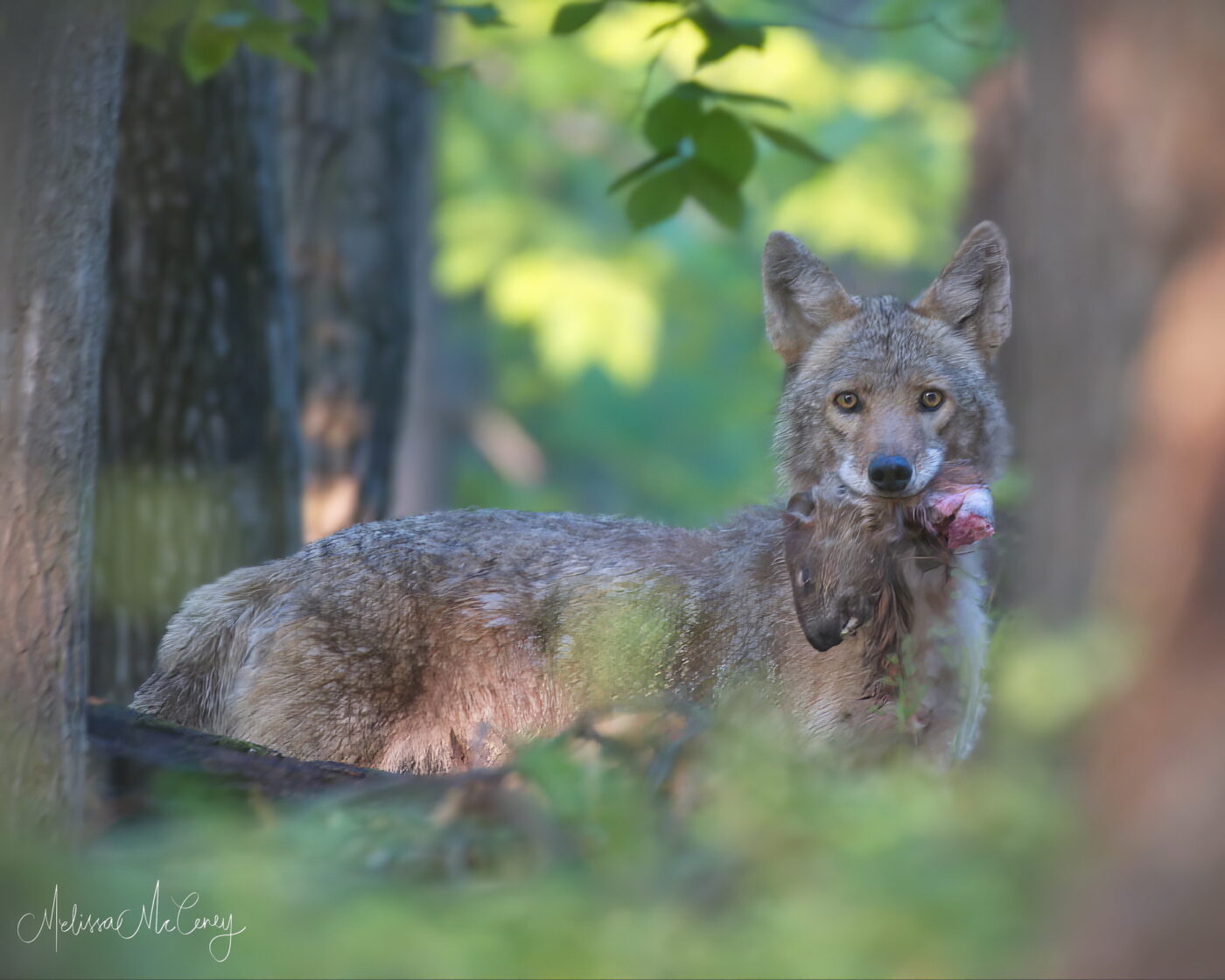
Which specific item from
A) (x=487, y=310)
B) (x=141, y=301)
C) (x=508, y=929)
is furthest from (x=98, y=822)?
(x=487, y=310)

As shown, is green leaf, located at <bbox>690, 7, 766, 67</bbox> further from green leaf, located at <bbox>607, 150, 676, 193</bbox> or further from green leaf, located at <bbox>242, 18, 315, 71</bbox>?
green leaf, located at <bbox>242, 18, 315, 71</bbox>

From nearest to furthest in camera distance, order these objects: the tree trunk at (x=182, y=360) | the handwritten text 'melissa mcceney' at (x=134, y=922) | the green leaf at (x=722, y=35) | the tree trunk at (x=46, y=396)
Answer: the handwritten text 'melissa mcceney' at (x=134, y=922), the tree trunk at (x=46, y=396), the green leaf at (x=722, y=35), the tree trunk at (x=182, y=360)

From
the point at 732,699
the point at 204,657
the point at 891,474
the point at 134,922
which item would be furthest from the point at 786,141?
the point at 134,922

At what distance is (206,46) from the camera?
20.9 feet

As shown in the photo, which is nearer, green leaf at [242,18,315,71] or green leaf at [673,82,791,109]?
green leaf at [242,18,315,71]

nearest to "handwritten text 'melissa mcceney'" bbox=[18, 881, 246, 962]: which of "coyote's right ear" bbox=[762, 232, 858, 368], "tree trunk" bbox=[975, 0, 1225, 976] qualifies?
"tree trunk" bbox=[975, 0, 1225, 976]

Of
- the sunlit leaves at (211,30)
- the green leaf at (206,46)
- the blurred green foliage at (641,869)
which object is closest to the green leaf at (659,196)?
the sunlit leaves at (211,30)

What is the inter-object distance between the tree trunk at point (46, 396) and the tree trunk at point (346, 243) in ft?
19.3

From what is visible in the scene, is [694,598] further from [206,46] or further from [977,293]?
[206,46]

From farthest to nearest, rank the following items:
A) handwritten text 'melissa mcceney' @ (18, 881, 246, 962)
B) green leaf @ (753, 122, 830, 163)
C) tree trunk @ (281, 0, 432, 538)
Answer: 1. tree trunk @ (281, 0, 432, 538)
2. green leaf @ (753, 122, 830, 163)
3. handwritten text 'melissa mcceney' @ (18, 881, 246, 962)

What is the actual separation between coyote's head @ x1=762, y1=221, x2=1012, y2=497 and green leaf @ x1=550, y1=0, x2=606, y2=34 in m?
1.42

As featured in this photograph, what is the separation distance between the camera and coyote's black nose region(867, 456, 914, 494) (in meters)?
5.57

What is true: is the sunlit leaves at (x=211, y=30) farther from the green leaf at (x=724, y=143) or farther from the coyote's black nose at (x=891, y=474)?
the coyote's black nose at (x=891, y=474)

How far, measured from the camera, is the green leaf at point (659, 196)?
6.73 metres
